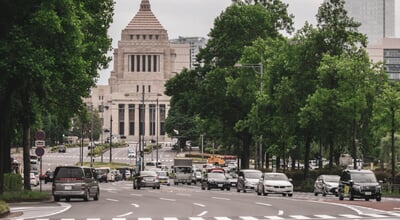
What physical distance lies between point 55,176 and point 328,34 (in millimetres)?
27551

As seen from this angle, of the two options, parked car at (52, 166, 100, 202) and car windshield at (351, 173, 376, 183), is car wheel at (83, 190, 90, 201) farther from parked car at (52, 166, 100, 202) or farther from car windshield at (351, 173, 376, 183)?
car windshield at (351, 173, 376, 183)

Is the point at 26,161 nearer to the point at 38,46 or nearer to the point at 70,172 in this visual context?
the point at 70,172

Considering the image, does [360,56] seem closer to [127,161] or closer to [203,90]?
[203,90]

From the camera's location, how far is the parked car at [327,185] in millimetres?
54781

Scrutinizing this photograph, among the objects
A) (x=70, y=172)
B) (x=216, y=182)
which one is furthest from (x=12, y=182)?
(x=216, y=182)

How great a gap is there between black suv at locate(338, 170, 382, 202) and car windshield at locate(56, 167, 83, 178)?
1369cm

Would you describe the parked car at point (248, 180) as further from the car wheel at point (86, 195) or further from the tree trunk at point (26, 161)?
the car wheel at point (86, 195)

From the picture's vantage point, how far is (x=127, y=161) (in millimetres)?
157250

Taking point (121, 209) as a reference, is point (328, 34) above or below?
above

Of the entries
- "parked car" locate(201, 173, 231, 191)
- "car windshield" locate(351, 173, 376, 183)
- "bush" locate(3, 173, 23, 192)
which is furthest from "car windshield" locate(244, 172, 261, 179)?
"bush" locate(3, 173, 23, 192)

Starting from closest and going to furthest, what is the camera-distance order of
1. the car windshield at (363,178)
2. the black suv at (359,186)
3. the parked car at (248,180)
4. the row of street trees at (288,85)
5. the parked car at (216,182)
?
1. the black suv at (359,186)
2. the car windshield at (363,178)
3. the row of street trees at (288,85)
4. the parked car at (248,180)
5. the parked car at (216,182)

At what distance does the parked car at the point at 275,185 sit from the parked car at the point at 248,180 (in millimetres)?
6817

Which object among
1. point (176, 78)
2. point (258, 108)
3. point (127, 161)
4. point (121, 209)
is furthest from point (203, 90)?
point (127, 161)

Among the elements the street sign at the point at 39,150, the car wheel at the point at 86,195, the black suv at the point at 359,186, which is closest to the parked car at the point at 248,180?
the black suv at the point at 359,186
